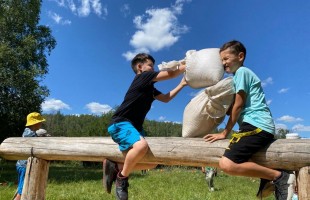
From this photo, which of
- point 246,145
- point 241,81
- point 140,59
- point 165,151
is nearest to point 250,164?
point 246,145

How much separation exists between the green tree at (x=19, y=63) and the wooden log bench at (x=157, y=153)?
52.0 ft

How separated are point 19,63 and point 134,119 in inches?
724

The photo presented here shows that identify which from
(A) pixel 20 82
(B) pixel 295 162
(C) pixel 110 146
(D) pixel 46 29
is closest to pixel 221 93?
(B) pixel 295 162

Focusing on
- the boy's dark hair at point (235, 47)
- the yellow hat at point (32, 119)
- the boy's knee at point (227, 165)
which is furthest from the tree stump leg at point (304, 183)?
the yellow hat at point (32, 119)

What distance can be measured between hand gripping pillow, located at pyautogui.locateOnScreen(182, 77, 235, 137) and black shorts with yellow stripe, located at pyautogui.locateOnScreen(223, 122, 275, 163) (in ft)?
1.19

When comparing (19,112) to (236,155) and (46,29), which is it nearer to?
(46,29)

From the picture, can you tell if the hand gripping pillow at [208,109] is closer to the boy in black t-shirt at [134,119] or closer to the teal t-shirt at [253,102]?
the teal t-shirt at [253,102]

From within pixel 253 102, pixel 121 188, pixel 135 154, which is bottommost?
pixel 121 188

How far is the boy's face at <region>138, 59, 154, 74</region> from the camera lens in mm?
4650

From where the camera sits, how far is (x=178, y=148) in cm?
438

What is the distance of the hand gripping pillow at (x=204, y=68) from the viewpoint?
13.2 feet

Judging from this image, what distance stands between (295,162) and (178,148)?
1.33 meters

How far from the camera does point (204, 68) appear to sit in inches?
158

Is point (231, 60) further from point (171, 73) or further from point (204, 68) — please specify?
point (171, 73)
